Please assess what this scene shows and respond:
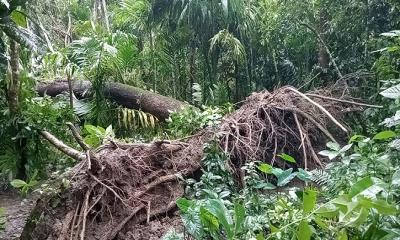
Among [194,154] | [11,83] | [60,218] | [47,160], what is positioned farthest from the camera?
[47,160]

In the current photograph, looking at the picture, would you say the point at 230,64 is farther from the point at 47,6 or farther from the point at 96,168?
the point at 47,6

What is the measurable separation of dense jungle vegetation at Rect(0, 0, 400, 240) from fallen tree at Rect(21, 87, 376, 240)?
15 millimetres

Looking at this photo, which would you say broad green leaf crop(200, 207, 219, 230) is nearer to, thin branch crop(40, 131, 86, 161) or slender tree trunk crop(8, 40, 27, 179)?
thin branch crop(40, 131, 86, 161)

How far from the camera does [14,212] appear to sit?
4914 millimetres

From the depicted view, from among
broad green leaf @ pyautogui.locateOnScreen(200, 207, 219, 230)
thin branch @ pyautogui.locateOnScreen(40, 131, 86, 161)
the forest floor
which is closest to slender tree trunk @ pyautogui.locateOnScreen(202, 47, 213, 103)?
thin branch @ pyautogui.locateOnScreen(40, 131, 86, 161)

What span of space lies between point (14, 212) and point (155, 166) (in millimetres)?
1890

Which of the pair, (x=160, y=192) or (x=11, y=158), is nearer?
(x=160, y=192)

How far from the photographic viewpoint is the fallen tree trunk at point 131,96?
6844mm

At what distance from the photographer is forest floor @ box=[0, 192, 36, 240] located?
14.2 feet

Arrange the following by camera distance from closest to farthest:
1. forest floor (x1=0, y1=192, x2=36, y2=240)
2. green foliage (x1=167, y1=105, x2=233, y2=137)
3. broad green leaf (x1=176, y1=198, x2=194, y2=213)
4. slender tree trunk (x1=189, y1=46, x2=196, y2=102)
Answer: broad green leaf (x1=176, y1=198, x2=194, y2=213)
forest floor (x1=0, y1=192, x2=36, y2=240)
green foliage (x1=167, y1=105, x2=233, y2=137)
slender tree trunk (x1=189, y1=46, x2=196, y2=102)

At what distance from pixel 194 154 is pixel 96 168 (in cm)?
107

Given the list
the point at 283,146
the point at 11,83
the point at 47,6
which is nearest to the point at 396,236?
the point at 283,146

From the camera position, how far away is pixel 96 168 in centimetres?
382

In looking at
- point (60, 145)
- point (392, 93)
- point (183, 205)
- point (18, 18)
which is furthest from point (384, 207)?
A: point (60, 145)
